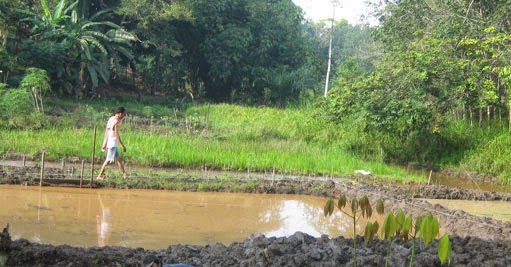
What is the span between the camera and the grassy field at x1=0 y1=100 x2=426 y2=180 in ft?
36.8

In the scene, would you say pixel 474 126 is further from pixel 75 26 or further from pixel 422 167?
pixel 75 26

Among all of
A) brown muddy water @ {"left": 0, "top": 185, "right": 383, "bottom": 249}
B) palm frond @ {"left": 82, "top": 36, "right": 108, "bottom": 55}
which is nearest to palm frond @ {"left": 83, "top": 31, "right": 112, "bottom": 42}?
palm frond @ {"left": 82, "top": 36, "right": 108, "bottom": 55}

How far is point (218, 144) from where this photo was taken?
13.1 metres

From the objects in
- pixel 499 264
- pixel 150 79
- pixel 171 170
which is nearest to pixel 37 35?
pixel 150 79

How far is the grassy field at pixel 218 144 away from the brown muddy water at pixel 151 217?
2.27 metres

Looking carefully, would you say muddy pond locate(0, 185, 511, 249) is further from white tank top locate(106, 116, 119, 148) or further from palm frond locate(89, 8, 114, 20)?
palm frond locate(89, 8, 114, 20)

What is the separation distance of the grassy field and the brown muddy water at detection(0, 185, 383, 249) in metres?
2.27

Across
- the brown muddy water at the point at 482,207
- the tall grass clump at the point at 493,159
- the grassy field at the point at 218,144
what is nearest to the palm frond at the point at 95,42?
the grassy field at the point at 218,144

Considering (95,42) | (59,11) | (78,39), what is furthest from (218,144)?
(59,11)

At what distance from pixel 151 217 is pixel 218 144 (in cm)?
582

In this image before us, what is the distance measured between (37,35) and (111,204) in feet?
43.4

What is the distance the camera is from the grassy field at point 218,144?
1121 centimetres

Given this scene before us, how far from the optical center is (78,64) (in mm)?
20609

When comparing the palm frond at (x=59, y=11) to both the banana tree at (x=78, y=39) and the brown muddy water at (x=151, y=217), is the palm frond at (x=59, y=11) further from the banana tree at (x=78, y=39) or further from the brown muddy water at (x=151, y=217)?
the brown muddy water at (x=151, y=217)
